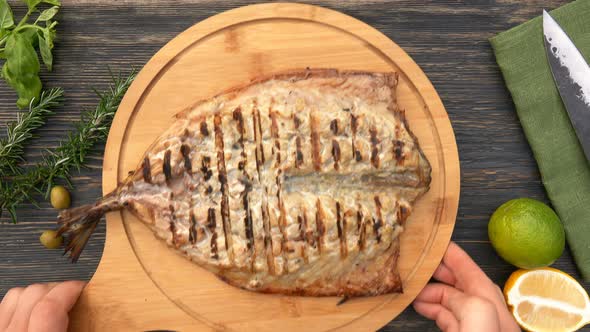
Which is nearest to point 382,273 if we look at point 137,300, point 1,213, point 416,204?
point 416,204

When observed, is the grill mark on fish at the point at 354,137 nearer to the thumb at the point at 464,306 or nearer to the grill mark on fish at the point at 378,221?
the grill mark on fish at the point at 378,221

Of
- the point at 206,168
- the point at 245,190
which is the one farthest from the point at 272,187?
the point at 206,168

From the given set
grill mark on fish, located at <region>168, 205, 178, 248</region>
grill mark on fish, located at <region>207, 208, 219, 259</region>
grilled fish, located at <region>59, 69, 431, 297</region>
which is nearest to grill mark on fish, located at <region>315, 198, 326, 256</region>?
grilled fish, located at <region>59, 69, 431, 297</region>

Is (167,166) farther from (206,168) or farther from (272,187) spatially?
(272,187)

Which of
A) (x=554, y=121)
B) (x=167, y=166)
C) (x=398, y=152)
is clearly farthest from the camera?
(x=554, y=121)

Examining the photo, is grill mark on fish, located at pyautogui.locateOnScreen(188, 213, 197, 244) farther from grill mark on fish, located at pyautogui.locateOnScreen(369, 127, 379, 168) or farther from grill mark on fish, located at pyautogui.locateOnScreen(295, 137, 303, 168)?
grill mark on fish, located at pyautogui.locateOnScreen(369, 127, 379, 168)

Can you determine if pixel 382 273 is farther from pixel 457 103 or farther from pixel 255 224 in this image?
pixel 457 103
